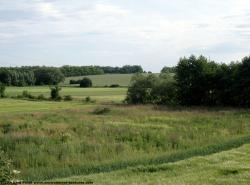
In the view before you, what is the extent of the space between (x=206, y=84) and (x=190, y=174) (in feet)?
161

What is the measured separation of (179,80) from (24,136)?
1559 inches

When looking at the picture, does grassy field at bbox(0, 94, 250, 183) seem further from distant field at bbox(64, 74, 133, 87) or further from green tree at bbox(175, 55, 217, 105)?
distant field at bbox(64, 74, 133, 87)

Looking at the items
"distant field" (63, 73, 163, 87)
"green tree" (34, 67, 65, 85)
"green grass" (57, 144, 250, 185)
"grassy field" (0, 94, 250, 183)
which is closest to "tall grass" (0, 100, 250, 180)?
"grassy field" (0, 94, 250, 183)

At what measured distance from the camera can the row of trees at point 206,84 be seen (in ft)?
181

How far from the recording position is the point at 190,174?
11.4 meters

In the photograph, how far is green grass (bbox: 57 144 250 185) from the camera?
1055cm

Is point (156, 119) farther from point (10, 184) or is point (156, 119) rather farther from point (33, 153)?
point (10, 184)

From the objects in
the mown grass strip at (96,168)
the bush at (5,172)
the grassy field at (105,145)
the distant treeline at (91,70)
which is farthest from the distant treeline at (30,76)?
the bush at (5,172)

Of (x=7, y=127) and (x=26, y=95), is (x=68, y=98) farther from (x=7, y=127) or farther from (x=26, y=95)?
(x=7, y=127)

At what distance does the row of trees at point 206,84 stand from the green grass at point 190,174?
42.4 meters

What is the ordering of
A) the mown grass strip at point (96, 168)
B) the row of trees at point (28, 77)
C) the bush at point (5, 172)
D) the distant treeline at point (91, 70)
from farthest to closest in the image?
the distant treeline at point (91, 70), the row of trees at point (28, 77), the mown grass strip at point (96, 168), the bush at point (5, 172)

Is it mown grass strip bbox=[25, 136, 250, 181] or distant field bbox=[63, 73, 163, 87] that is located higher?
distant field bbox=[63, 73, 163, 87]

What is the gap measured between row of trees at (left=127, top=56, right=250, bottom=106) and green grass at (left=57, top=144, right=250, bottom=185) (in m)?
42.4

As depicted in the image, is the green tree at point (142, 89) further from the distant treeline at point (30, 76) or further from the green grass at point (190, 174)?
the distant treeline at point (30, 76)
